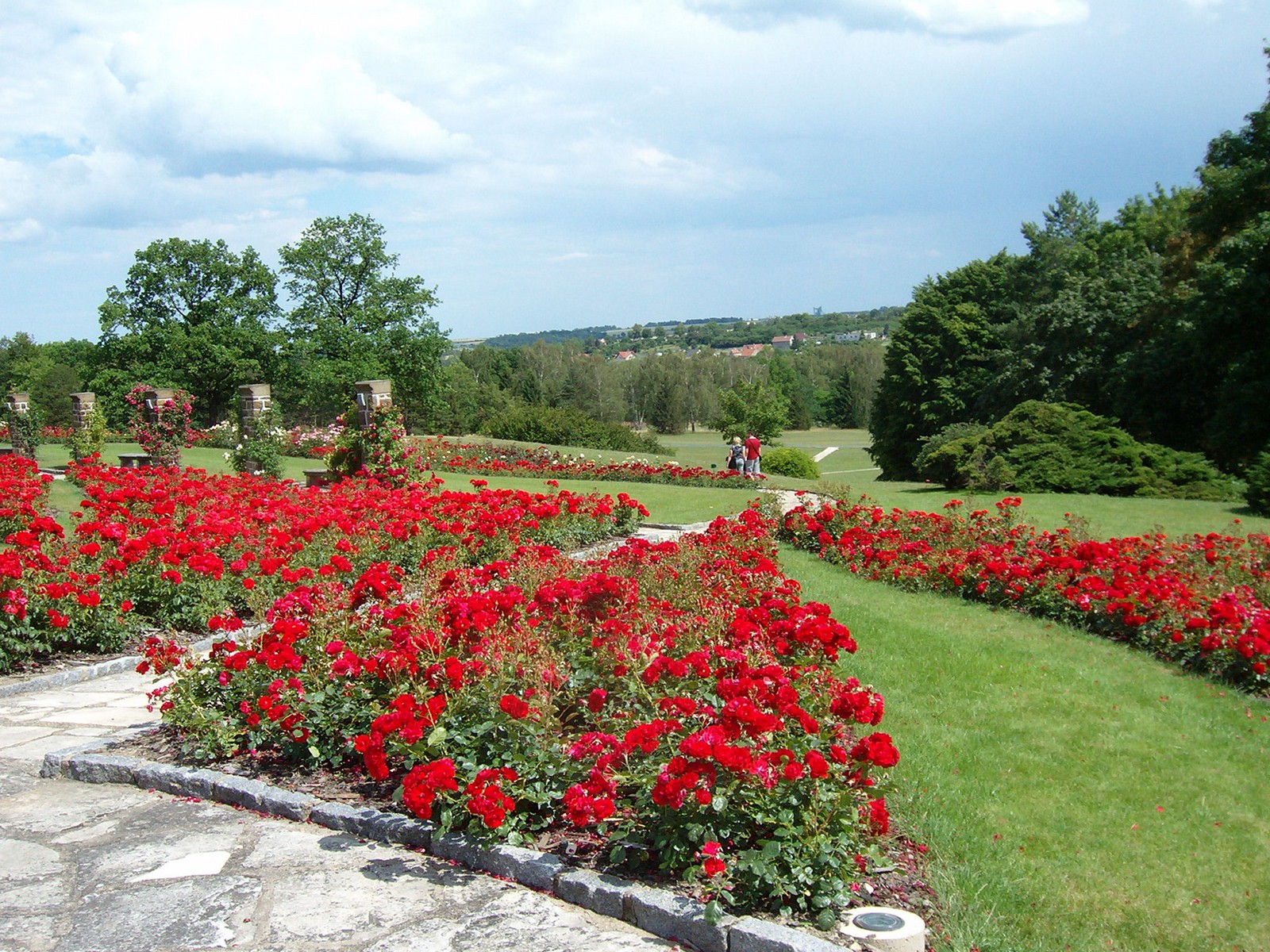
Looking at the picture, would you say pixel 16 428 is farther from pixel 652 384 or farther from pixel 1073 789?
pixel 652 384

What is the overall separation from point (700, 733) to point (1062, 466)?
53.1 ft

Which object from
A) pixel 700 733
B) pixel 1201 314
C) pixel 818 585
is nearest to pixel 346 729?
pixel 700 733

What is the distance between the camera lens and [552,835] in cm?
389

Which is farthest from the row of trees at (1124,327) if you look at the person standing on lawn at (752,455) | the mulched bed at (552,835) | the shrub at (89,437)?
the shrub at (89,437)

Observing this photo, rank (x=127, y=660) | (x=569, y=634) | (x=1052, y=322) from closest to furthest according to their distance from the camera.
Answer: (x=569, y=634), (x=127, y=660), (x=1052, y=322)

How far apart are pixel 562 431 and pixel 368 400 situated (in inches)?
1129

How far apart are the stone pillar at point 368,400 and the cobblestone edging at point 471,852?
9.94 metres

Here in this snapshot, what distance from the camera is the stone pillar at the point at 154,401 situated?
58.4ft

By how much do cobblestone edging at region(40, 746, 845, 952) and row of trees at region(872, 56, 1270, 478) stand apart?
2108 centimetres

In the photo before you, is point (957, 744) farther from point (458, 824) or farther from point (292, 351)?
point (292, 351)

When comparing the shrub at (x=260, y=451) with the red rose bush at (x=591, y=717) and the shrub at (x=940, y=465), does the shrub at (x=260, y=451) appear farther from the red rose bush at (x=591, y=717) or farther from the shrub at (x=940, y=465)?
the red rose bush at (x=591, y=717)

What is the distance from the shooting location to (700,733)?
135 inches

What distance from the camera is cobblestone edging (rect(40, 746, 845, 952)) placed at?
3.14m

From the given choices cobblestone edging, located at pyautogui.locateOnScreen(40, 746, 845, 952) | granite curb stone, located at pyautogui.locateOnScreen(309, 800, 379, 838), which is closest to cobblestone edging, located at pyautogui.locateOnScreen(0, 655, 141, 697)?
cobblestone edging, located at pyautogui.locateOnScreen(40, 746, 845, 952)
